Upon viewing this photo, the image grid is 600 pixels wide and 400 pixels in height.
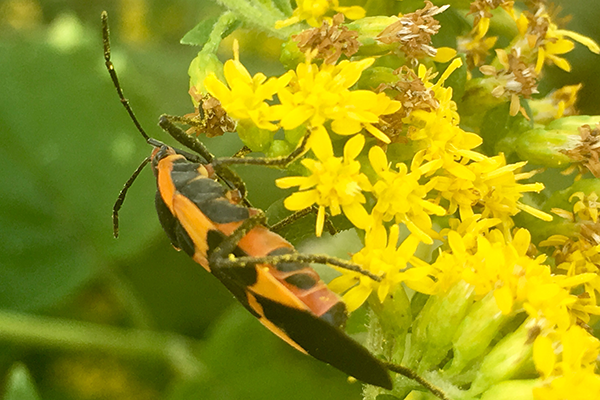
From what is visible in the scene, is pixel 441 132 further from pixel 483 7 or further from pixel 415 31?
pixel 483 7

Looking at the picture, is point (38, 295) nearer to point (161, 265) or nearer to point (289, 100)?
point (161, 265)

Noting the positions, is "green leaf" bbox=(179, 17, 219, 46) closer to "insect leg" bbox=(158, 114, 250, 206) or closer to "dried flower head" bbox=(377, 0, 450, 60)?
"insect leg" bbox=(158, 114, 250, 206)

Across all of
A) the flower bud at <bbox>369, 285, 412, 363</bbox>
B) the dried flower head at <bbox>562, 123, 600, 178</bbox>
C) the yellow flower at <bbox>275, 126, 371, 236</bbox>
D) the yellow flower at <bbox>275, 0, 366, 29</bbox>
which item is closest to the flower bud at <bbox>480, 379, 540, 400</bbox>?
the flower bud at <bbox>369, 285, 412, 363</bbox>

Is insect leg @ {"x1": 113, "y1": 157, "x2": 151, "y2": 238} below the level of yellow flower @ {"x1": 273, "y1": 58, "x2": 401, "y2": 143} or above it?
below

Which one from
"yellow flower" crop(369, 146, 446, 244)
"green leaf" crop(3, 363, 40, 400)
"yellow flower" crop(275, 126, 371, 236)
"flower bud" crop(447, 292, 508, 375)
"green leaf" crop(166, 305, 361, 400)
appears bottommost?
"green leaf" crop(166, 305, 361, 400)

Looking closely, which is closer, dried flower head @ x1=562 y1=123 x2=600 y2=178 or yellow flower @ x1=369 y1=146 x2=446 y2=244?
yellow flower @ x1=369 y1=146 x2=446 y2=244

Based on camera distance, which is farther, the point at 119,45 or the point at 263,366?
the point at 119,45

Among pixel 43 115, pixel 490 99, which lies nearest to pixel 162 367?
pixel 43 115
